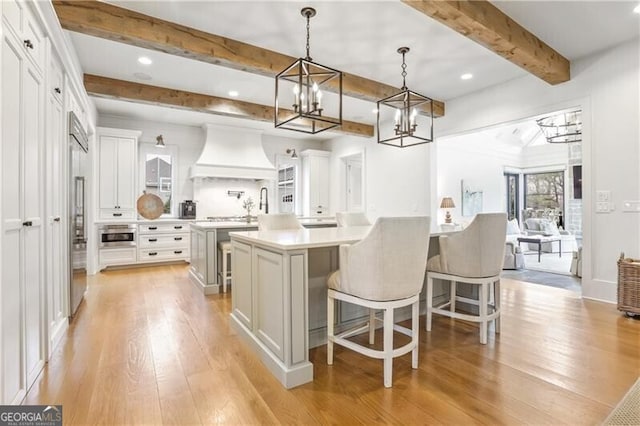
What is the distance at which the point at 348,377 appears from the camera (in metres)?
1.94

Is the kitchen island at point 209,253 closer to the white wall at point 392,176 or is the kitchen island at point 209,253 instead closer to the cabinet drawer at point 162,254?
the cabinet drawer at point 162,254

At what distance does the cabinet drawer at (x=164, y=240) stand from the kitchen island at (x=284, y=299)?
3.61 metres

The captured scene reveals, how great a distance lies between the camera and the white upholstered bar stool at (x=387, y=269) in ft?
5.93

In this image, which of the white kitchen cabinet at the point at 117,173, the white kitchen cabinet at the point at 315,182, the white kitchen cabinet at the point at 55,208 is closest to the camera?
the white kitchen cabinet at the point at 55,208

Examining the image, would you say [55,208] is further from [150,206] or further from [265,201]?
[265,201]

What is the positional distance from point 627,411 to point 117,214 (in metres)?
6.40

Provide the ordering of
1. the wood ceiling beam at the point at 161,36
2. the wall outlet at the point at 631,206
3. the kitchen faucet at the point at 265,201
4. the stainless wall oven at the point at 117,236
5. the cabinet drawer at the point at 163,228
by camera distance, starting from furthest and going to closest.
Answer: the kitchen faucet at the point at 265,201, the cabinet drawer at the point at 163,228, the stainless wall oven at the point at 117,236, the wall outlet at the point at 631,206, the wood ceiling beam at the point at 161,36

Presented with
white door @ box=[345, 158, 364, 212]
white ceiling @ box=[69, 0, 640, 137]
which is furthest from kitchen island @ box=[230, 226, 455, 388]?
white door @ box=[345, 158, 364, 212]

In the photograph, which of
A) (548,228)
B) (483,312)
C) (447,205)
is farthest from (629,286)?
(548,228)

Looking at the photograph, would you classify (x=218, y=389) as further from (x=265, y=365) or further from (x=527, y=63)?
(x=527, y=63)

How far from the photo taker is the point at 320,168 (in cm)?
769

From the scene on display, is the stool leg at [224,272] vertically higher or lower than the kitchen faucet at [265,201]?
lower

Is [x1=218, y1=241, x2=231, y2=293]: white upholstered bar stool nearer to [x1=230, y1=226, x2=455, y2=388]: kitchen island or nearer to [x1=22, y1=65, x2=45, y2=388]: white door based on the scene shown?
[x1=230, y1=226, x2=455, y2=388]: kitchen island

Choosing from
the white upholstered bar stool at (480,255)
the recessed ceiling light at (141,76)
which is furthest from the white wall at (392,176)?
the recessed ceiling light at (141,76)
